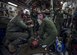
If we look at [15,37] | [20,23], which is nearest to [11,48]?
[15,37]

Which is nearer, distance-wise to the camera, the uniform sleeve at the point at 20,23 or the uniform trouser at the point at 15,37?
the uniform sleeve at the point at 20,23

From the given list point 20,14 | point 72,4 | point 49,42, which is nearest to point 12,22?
point 20,14

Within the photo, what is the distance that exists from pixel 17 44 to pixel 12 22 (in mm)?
686

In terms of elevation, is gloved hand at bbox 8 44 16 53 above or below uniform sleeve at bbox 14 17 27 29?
below

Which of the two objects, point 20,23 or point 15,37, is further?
point 15,37

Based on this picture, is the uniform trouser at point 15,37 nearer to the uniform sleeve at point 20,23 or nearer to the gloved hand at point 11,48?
the gloved hand at point 11,48

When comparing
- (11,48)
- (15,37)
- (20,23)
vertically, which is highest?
(20,23)

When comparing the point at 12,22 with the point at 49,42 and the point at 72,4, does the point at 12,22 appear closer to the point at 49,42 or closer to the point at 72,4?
the point at 49,42

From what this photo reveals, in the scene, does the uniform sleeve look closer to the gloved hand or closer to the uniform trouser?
the uniform trouser

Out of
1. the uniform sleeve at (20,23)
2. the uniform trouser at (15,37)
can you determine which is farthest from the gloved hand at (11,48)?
the uniform sleeve at (20,23)

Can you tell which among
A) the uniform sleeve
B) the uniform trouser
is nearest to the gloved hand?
the uniform trouser

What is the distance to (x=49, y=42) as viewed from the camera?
606cm

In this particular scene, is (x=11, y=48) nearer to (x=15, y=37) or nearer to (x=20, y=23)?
(x=15, y=37)

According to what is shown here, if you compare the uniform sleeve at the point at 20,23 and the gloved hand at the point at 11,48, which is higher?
the uniform sleeve at the point at 20,23
